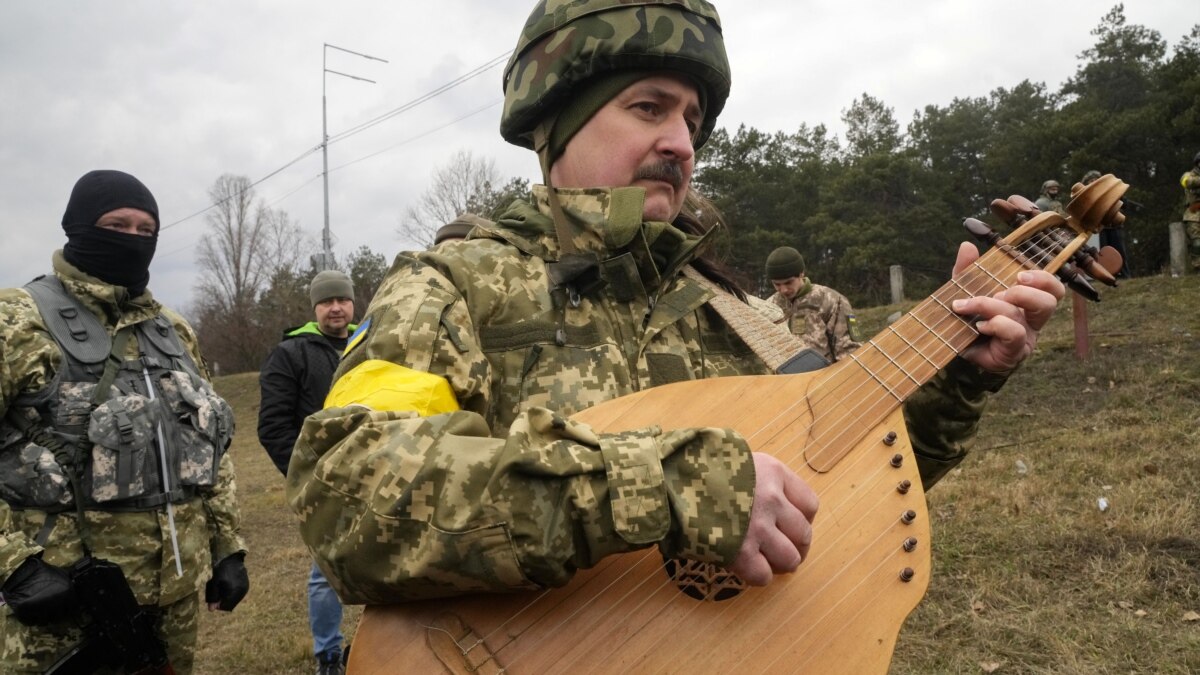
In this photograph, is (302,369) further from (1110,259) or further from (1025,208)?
(1110,259)

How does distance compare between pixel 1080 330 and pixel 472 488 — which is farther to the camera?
pixel 1080 330

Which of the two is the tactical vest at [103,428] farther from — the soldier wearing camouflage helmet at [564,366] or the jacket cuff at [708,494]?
the jacket cuff at [708,494]

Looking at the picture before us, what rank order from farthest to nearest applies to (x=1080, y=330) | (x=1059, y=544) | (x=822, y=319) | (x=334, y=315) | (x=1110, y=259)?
(x=1080, y=330)
(x=822, y=319)
(x=334, y=315)
(x=1059, y=544)
(x=1110, y=259)

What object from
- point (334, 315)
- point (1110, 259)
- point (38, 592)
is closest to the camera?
point (1110, 259)

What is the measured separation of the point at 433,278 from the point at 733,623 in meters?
0.87

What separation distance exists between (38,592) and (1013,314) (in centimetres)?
302

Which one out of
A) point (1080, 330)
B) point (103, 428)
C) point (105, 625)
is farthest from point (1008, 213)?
point (1080, 330)

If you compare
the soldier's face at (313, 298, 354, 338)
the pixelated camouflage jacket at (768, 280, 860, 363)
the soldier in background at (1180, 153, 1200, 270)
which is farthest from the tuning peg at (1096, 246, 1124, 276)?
the soldier in background at (1180, 153, 1200, 270)

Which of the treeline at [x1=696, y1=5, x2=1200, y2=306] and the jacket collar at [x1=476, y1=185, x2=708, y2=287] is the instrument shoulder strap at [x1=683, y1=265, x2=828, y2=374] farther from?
the treeline at [x1=696, y1=5, x2=1200, y2=306]

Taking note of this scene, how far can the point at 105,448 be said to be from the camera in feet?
9.47

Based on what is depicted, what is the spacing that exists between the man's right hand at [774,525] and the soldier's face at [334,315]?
190 inches

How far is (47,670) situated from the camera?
2736 millimetres

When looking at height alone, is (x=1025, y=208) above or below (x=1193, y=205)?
below

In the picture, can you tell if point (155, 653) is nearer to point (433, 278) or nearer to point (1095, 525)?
point (433, 278)
